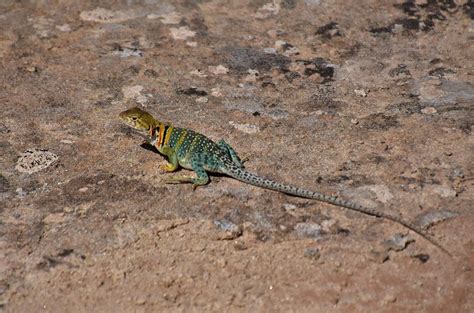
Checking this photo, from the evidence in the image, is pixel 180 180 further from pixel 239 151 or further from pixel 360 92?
pixel 360 92

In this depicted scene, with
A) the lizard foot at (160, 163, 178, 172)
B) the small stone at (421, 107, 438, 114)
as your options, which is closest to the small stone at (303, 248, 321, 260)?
the lizard foot at (160, 163, 178, 172)

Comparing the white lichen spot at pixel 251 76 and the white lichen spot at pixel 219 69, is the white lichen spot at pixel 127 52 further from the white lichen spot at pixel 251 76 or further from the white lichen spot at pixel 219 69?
the white lichen spot at pixel 251 76

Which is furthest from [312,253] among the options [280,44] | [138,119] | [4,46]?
[4,46]

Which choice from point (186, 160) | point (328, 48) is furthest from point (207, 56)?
point (186, 160)

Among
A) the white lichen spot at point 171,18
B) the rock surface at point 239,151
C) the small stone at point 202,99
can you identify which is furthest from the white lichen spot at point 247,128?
the white lichen spot at point 171,18

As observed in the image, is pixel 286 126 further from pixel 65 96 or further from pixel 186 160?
pixel 65 96
